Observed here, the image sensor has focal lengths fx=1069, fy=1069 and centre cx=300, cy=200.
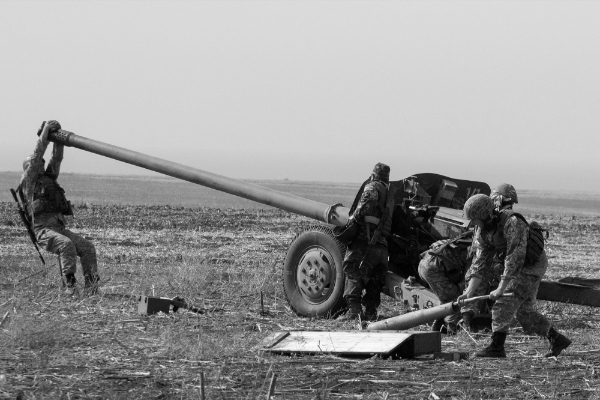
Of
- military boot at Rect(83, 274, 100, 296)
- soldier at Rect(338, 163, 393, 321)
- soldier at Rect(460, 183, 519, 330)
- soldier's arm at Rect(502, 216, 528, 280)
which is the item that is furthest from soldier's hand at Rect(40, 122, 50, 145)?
soldier's arm at Rect(502, 216, 528, 280)

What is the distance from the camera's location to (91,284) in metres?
12.5

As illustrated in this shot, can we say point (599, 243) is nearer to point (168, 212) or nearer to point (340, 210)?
point (168, 212)

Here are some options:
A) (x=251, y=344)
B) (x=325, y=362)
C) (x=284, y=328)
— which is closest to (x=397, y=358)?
(x=325, y=362)

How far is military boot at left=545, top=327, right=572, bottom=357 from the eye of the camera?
9.05 metres

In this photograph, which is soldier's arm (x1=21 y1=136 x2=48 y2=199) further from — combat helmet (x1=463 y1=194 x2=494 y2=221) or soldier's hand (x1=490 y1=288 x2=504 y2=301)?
soldier's hand (x1=490 y1=288 x2=504 y2=301)

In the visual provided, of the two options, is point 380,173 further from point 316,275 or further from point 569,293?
point 569,293

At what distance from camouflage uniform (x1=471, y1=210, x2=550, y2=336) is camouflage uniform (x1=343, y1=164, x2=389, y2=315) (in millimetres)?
2049

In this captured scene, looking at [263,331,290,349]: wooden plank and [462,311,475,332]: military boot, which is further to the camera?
[462,311,475,332]: military boot

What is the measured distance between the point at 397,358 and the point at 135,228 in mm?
14722

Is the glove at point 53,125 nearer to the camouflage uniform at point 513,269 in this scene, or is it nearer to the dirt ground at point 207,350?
the dirt ground at point 207,350

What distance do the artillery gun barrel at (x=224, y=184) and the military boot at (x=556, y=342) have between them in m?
3.50

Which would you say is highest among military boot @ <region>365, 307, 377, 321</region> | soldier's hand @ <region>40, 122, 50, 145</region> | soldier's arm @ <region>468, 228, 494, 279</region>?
soldier's hand @ <region>40, 122, 50, 145</region>

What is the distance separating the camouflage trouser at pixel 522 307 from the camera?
9.12m

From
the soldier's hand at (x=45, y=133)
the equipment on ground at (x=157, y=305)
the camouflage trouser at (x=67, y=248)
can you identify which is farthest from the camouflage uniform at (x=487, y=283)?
the soldier's hand at (x=45, y=133)
